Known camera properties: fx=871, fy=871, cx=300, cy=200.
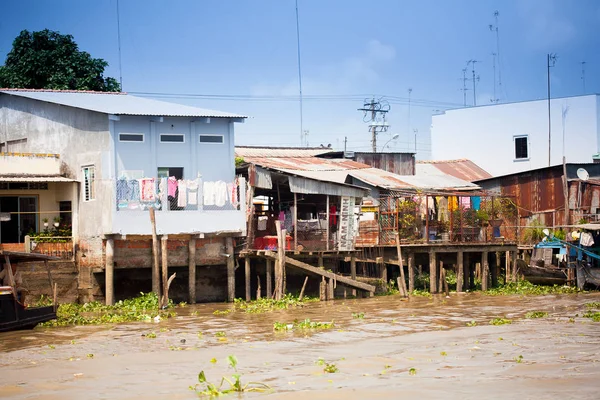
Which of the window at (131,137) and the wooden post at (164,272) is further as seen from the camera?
the window at (131,137)

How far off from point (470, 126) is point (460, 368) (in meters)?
37.3

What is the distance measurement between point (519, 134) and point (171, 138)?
25455 millimetres

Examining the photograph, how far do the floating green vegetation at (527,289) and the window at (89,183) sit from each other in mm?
15523

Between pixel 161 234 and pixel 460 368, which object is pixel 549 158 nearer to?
pixel 161 234

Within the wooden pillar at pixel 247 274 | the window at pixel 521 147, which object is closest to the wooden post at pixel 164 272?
the wooden pillar at pixel 247 274

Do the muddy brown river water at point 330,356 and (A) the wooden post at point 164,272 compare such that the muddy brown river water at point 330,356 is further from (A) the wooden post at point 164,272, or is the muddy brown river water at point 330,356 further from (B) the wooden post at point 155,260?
(B) the wooden post at point 155,260

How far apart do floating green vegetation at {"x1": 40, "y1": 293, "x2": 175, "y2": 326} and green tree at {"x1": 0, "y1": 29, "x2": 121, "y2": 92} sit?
15.0 m

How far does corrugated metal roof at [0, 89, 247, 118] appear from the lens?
30125mm

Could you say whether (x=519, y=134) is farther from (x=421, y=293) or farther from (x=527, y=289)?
(x=421, y=293)

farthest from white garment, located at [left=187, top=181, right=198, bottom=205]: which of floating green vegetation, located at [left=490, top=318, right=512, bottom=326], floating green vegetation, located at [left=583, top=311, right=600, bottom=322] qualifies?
floating green vegetation, located at [left=583, top=311, right=600, bottom=322]

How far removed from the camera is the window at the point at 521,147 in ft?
163

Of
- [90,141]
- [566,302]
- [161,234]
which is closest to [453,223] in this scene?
[566,302]

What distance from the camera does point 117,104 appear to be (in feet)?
105

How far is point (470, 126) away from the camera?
5203 centimetres
